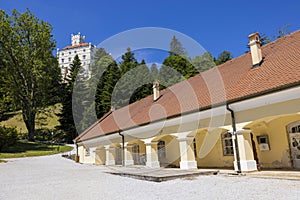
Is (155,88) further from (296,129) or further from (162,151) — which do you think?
(296,129)

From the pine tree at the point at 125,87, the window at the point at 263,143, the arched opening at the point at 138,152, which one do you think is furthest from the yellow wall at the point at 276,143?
the pine tree at the point at 125,87

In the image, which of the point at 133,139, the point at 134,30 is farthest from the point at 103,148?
the point at 134,30

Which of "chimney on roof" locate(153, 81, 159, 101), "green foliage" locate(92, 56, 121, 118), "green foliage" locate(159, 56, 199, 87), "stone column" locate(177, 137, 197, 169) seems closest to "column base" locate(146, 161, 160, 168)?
"stone column" locate(177, 137, 197, 169)

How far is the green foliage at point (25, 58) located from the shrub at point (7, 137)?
621 cm

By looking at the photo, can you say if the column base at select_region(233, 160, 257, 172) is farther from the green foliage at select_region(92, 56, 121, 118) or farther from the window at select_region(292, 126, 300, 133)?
the green foliage at select_region(92, 56, 121, 118)

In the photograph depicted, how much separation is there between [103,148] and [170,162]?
724 cm

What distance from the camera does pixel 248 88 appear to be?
9414 mm

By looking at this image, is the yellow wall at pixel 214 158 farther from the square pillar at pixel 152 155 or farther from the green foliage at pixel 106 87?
the green foliage at pixel 106 87

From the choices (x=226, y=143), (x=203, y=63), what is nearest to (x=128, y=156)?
(x=226, y=143)

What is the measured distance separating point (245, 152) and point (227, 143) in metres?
2.81

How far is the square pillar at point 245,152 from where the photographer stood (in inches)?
373

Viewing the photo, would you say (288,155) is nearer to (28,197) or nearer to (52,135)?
(28,197)

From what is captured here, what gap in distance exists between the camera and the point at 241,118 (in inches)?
378

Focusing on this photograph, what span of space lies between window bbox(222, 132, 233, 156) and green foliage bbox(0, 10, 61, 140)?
84.6 ft
